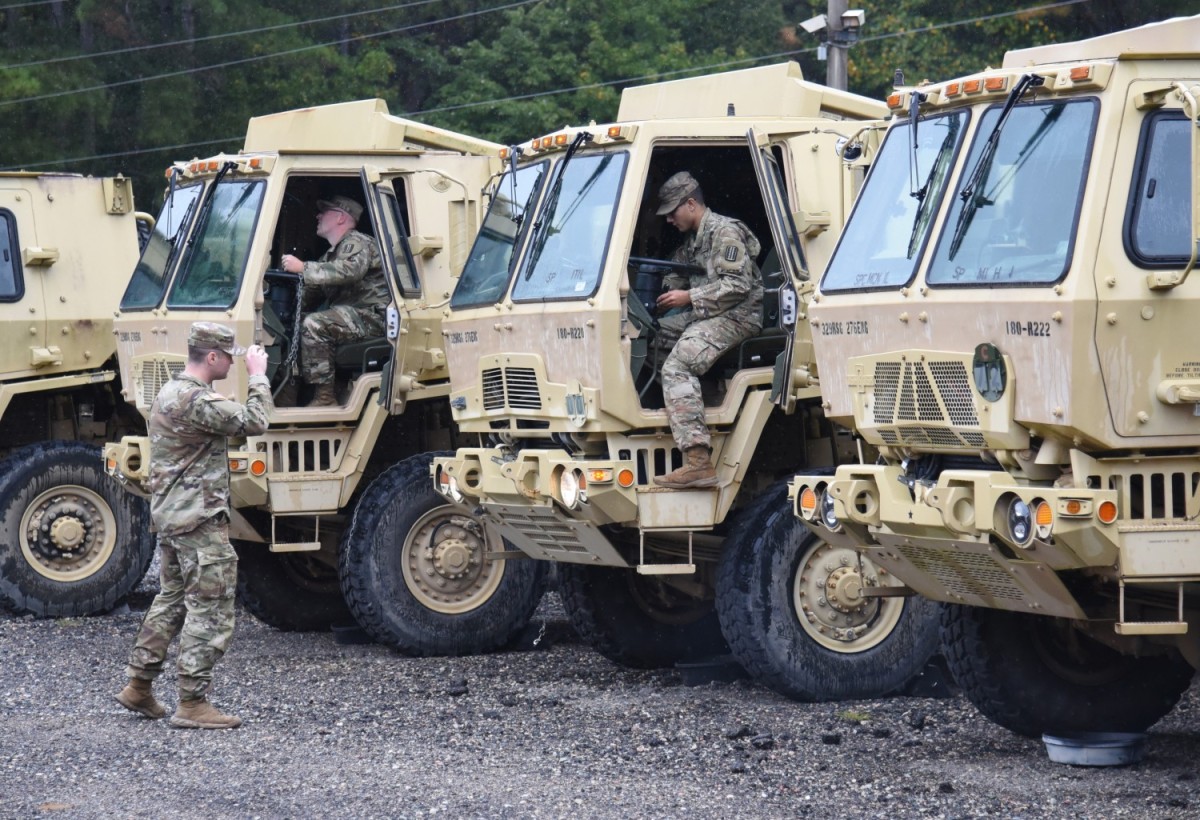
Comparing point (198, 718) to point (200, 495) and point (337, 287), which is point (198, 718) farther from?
point (337, 287)

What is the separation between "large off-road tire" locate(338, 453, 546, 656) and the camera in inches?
447

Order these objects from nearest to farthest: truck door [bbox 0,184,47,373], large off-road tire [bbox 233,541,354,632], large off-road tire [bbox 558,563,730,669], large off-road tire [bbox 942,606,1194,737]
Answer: large off-road tire [bbox 942,606,1194,737], large off-road tire [bbox 558,563,730,669], large off-road tire [bbox 233,541,354,632], truck door [bbox 0,184,47,373]

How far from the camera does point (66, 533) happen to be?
1357 centimetres

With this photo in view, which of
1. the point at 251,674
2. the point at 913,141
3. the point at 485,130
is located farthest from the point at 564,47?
the point at 913,141

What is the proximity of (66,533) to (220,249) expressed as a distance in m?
2.95

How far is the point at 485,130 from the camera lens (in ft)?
95.5

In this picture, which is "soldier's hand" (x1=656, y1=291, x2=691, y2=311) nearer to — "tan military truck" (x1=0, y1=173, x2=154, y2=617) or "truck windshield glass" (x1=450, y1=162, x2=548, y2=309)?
"truck windshield glass" (x1=450, y1=162, x2=548, y2=309)

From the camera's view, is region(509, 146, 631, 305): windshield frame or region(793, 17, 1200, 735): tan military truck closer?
region(793, 17, 1200, 735): tan military truck

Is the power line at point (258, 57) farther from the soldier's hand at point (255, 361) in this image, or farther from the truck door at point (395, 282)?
the soldier's hand at point (255, 361)

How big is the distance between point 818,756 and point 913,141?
2.52 m

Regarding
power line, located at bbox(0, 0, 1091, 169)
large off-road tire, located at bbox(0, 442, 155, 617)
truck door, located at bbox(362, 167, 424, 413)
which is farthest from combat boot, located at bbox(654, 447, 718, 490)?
power line, located at bbox(0, 0, 1091, 169)

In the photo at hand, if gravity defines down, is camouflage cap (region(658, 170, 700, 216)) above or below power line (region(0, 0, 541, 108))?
below

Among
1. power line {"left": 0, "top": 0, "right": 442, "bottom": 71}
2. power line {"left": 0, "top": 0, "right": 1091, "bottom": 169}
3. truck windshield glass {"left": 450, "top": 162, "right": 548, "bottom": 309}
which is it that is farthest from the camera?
power line {"left": 0, "top": 0, "right": 442, "bottom": 71}

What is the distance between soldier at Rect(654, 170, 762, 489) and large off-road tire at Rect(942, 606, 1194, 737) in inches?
69.9
